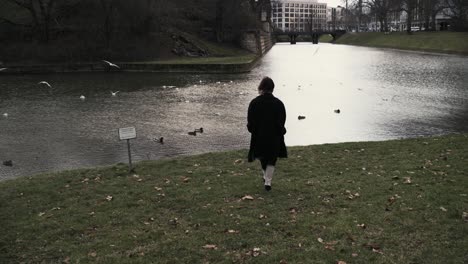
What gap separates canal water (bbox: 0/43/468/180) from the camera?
46.1ft

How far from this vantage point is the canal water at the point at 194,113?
14062mm

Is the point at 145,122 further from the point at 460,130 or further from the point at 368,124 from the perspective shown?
the point at 460,130

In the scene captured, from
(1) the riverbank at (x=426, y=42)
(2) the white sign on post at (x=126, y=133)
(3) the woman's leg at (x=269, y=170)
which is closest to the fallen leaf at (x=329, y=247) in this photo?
(3) the woman's leg at (x=269, y=170)

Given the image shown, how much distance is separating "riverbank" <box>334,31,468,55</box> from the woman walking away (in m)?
60.1

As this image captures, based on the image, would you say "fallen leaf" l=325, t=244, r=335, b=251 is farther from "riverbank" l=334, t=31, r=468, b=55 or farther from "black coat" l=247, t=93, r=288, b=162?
"riverbank" l=334, t=31, r=468, b=55

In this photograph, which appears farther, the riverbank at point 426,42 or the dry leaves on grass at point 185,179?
the riverbank at point 426,42

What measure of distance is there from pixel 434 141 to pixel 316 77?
75.3 ft

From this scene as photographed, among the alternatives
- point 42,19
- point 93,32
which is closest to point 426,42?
point 93,32

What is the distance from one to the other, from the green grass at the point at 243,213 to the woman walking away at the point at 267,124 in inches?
28.9

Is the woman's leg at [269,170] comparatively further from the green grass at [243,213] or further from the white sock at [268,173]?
the green grass at [243,213]

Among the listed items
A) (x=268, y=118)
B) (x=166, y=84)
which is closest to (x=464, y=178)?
(x=268, y=118)

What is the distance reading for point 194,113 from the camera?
20.3 meters

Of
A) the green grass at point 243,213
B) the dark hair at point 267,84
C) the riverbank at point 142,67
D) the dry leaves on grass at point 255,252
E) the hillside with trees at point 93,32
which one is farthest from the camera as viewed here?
the hillside with trees at point 93,32

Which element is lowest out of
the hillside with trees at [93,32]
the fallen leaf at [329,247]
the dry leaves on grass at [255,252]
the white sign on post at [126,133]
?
the fallen leaf at [329,247]
